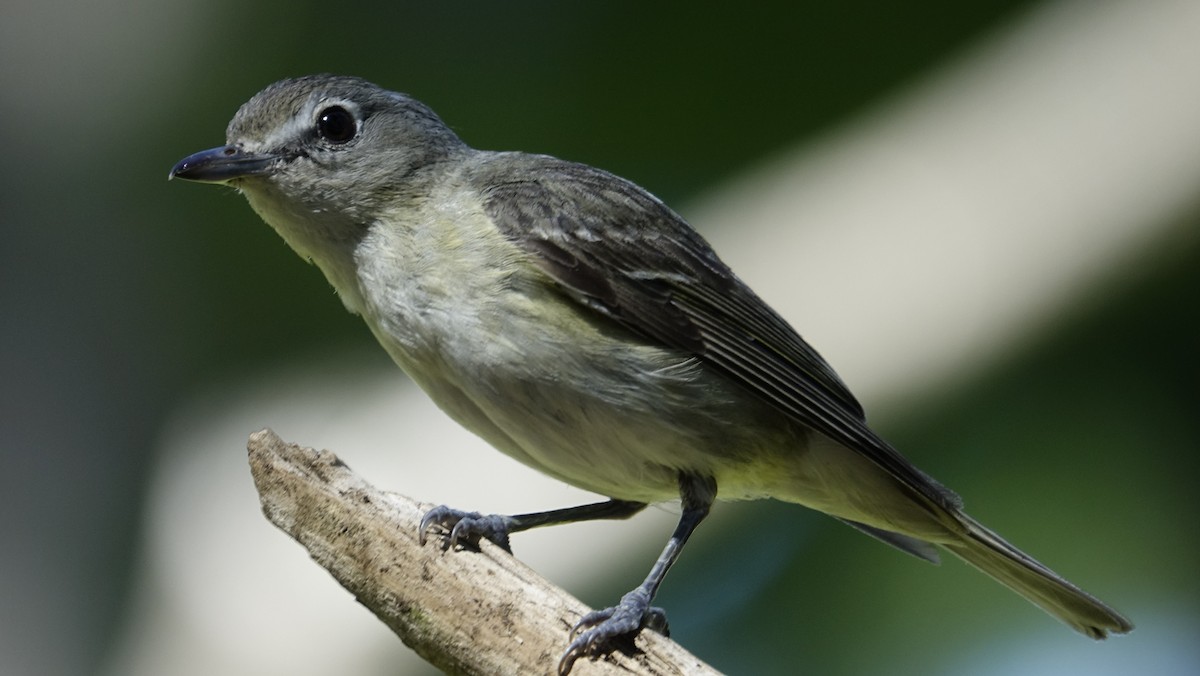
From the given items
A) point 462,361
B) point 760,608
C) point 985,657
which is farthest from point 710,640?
point 462,361

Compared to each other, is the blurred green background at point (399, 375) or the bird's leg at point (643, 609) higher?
the blurred green background at point (399, 375)

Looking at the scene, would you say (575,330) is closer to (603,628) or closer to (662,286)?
(662,286)

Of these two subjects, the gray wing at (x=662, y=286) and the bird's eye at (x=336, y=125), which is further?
the bird's eye at (x=336, y=125)

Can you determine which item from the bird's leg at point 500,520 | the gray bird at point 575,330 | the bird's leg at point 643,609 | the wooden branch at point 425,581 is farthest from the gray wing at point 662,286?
the wooden branch at point 425,581

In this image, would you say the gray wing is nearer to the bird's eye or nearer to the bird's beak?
the bird's eye

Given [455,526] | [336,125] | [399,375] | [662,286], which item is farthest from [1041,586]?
[399,375]

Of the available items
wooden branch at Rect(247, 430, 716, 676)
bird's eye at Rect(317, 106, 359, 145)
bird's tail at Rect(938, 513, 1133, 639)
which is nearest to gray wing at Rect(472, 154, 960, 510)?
bird's tail at Rect(938, 513, 1133, 639)

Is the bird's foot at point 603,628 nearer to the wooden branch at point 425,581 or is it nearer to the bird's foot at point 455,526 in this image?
the wooden branch at point 425,581
